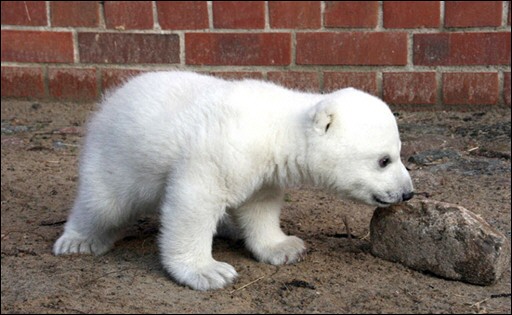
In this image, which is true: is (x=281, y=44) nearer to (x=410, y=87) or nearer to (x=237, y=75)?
(x=237, y=75)

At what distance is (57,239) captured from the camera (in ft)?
12.3

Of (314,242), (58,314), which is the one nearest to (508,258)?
(314,242)

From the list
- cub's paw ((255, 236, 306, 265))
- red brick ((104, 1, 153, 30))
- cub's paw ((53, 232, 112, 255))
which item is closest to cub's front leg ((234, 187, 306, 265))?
cub's paw ((255, 236, 306, 265))

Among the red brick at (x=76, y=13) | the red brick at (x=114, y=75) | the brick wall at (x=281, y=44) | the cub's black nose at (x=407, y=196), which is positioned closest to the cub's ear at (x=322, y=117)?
the cub's black nose at (x=407, y=196)

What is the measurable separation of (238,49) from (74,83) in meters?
1.12

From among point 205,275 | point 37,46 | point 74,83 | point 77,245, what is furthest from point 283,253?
point 37,46

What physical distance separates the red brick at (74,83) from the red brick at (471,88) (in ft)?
7.47

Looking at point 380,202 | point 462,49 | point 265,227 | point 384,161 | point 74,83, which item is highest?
point 462,49

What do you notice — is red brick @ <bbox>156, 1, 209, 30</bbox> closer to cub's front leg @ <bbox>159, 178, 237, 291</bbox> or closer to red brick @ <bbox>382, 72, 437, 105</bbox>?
red brick @ <bbox>382, 72, 437, 105</bbox>

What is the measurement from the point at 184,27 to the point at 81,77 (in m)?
0.77

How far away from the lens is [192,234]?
319 centimetres

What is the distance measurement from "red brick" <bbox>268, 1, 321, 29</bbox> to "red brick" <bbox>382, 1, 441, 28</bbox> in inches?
17.1

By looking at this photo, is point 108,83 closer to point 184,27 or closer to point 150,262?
point 184,27

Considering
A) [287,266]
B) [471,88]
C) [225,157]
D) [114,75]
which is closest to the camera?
[225,157]
